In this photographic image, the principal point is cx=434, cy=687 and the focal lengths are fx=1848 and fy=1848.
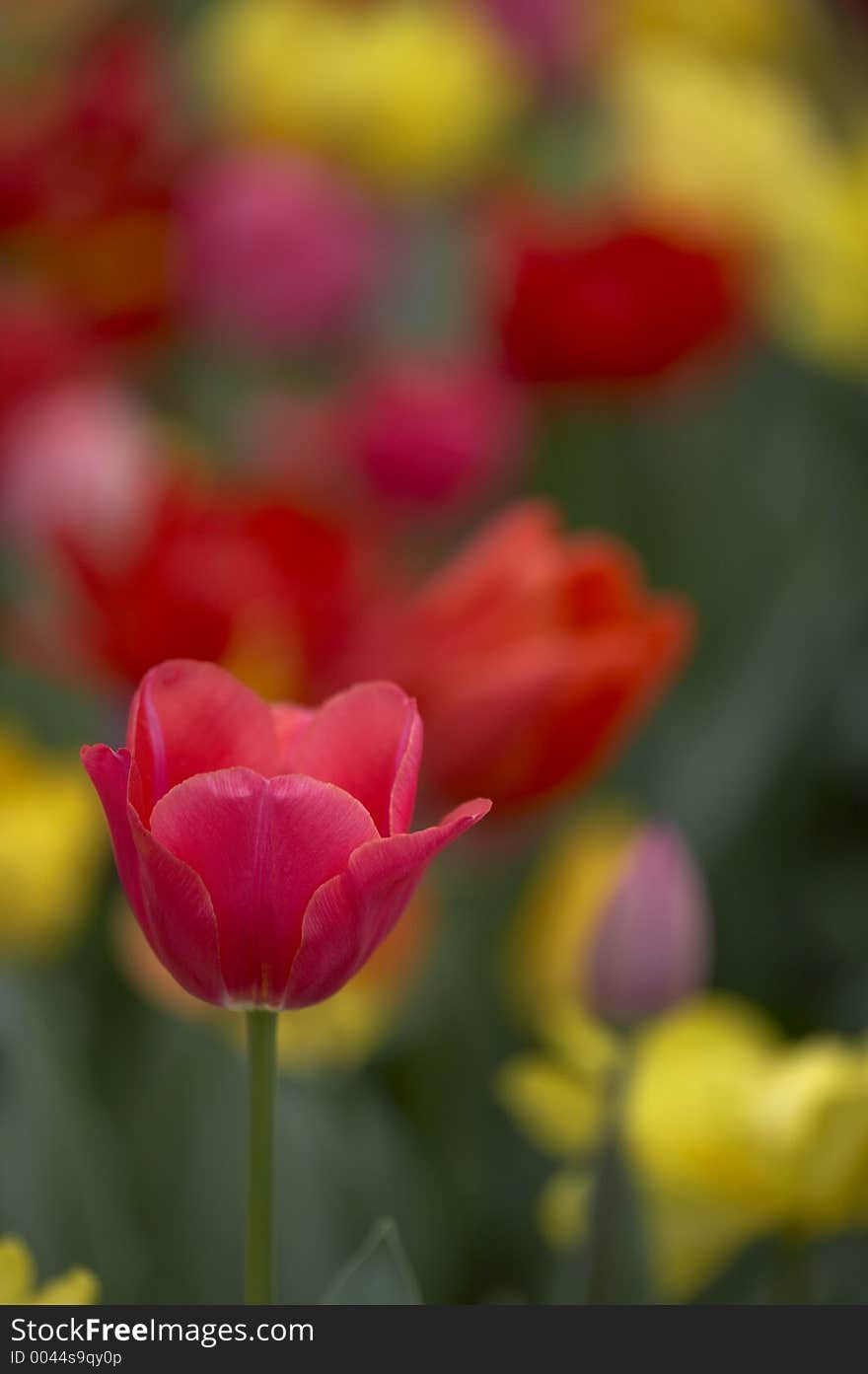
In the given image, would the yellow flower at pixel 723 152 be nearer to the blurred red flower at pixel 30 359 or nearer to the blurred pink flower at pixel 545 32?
the blurred pink flower at pixel 545 32

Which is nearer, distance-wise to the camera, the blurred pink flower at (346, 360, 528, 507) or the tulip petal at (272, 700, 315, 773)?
the tulip petal at (272, 700, 315, 773)

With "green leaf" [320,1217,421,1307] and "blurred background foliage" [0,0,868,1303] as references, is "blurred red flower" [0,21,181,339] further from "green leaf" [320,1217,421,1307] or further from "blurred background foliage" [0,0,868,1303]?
"green leaf" [320,1217,421,1307]

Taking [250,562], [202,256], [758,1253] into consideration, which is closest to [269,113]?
[202,256]

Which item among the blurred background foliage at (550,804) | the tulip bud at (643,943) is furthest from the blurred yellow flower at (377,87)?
the tulip bud at (643,943)

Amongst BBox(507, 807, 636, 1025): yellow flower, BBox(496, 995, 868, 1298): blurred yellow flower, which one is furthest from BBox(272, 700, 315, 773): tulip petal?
BBox(507, 807, 636, 1025): yellow flower

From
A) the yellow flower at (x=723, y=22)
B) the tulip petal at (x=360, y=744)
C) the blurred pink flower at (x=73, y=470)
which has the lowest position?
the tulip petal at (x=360, y=744)

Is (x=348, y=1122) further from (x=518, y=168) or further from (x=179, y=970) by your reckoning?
(x=518, y=168)

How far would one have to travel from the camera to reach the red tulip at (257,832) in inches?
10.1

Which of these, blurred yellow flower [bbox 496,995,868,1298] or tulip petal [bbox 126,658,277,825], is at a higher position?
tulip petal [bbox 126,658,277,825]

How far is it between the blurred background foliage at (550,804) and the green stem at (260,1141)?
0.12 m

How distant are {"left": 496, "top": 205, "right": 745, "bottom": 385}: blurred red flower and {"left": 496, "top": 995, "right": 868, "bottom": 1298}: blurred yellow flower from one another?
17.1 inches

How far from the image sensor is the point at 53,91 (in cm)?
109

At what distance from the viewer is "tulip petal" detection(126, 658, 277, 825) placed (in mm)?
273

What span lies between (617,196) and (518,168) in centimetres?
9
